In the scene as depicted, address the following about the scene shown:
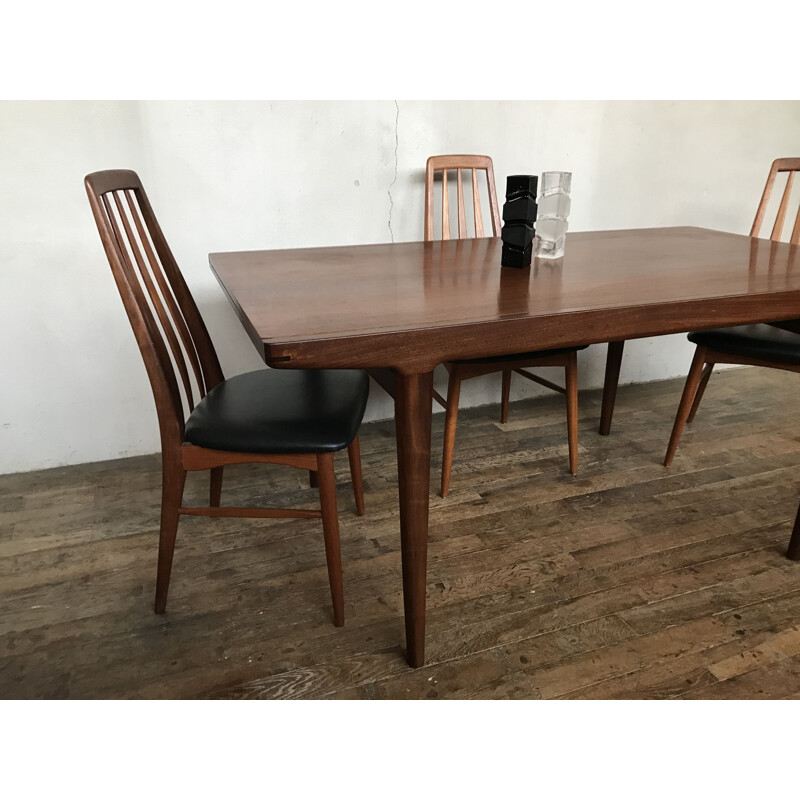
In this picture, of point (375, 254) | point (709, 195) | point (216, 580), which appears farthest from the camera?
point (709, 195)

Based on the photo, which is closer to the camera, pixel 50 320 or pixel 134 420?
pixel 50 320

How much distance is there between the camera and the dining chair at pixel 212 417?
4.24 feet

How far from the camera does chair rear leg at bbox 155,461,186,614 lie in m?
1.39

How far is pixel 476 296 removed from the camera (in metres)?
1.32

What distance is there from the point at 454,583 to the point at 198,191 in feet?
4.86

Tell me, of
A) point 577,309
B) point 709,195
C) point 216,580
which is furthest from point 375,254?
point 709,195

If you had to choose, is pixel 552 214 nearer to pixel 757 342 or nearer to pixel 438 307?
pixel 438 307

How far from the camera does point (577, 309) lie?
1215 millimetres

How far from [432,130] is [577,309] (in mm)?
1366

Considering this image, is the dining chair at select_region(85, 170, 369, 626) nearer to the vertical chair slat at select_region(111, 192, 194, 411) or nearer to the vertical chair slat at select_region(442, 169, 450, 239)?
the vertical chair slat at select_region(111, 192, 194, 411)

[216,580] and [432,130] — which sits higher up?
[432,130]

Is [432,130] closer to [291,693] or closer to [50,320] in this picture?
[50,320]

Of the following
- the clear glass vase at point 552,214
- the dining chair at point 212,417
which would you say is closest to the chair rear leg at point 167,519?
the dining chair at point 212,417

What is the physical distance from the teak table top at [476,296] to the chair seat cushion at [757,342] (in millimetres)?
272
